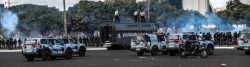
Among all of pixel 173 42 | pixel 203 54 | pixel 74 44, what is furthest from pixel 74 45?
pixel 203 54

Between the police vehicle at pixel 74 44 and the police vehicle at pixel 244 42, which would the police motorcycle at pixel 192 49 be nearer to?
the police vehicle at pixel 244 42

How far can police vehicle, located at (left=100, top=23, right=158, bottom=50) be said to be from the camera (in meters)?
47.7

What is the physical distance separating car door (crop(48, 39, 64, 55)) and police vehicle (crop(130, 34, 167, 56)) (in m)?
5.58

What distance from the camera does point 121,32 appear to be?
158 ft

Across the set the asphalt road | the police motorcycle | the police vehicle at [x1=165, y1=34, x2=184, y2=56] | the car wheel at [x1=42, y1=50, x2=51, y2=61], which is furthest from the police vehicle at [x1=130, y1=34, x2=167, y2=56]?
the car wheel at [x1=42, y1=50, x2=51, y2=61]

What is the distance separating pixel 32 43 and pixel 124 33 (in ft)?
65.1

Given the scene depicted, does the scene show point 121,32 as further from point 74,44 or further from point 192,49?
point 192,49

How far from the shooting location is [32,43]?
2905cm

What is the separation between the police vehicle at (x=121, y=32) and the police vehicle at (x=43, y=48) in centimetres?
1704

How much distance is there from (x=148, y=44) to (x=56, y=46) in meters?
6.61

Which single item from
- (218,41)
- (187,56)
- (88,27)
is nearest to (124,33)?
(218,41)

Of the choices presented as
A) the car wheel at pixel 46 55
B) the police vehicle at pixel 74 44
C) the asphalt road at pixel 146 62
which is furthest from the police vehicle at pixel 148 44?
the car wheel at pixel 46 55

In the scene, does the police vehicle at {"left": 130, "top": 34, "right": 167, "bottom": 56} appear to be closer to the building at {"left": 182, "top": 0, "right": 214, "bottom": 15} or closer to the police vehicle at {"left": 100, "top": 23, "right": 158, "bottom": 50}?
the police vehicle at {"left": 100, "top": 23, "right": 158, "bottom": 50}

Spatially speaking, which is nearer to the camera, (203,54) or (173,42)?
(203,54)
